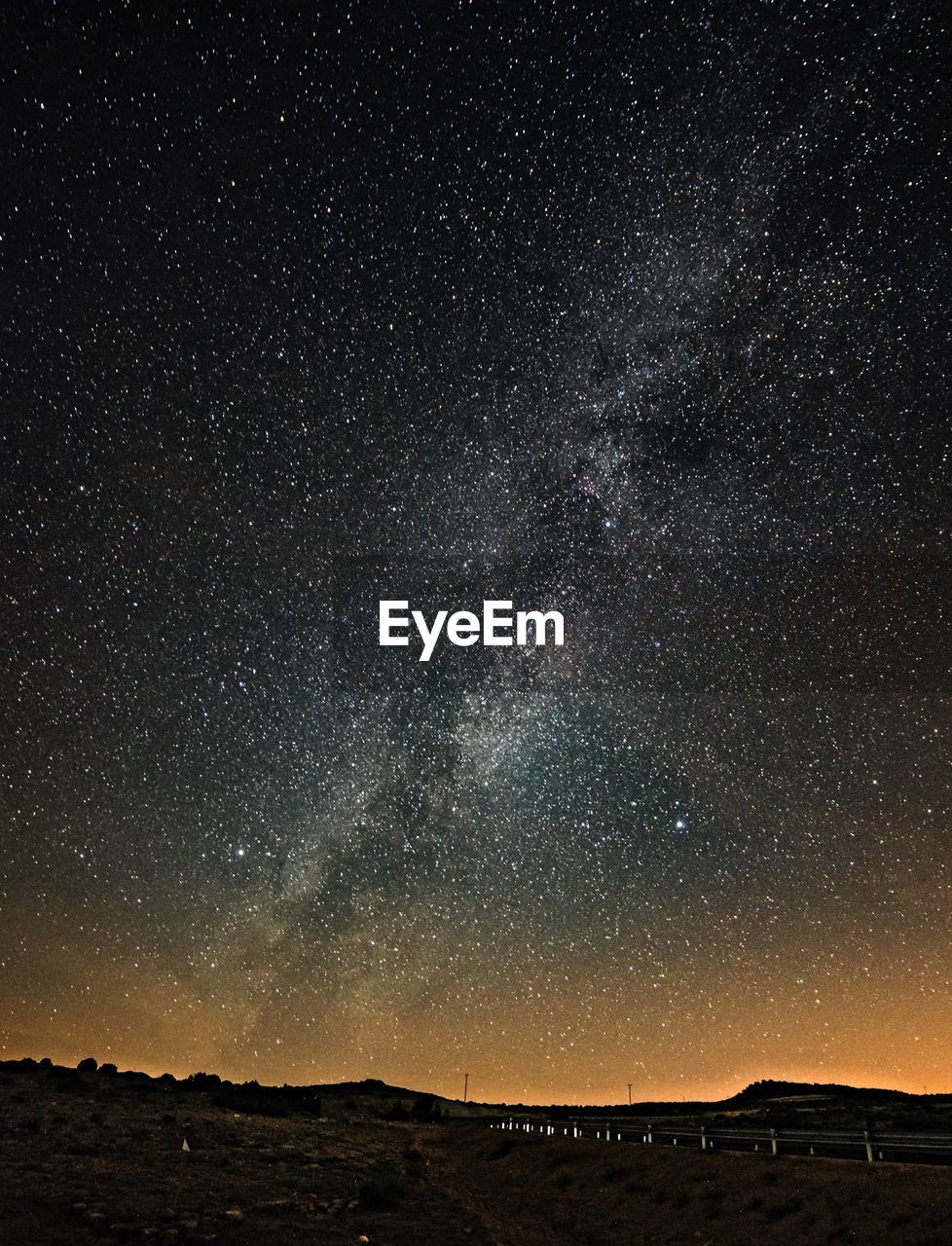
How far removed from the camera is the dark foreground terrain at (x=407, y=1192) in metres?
13.1

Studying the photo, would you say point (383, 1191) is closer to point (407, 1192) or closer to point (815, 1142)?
point (407, 1192)

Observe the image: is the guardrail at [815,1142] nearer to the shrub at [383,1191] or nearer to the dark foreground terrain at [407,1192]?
the dark foreground terrain at [407,1192]

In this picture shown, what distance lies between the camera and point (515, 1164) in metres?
24.4

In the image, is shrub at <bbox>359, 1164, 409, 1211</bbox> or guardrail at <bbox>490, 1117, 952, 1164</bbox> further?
shrub at <bbox>359, 1164, 409, 1211</bbox>

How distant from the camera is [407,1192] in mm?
18266

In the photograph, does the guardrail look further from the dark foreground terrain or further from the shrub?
the shrub

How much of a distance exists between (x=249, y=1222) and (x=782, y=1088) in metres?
83.9

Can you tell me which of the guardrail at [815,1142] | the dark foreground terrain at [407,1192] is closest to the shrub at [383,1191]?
the dark foreground terrain at [407,1192]

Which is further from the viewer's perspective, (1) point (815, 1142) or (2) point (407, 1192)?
(2) point (407, 1192)

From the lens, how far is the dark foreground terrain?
13.1 metres

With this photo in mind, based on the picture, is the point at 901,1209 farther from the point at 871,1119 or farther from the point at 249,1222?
the point at 871,1119

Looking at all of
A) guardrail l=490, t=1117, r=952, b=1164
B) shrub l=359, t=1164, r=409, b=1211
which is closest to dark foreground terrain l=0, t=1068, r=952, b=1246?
shrub l=359, t=1164, r=409, b=1211

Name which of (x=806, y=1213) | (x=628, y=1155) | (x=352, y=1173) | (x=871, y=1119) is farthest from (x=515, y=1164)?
(x=871, y=1119)

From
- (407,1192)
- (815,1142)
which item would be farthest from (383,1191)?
(815,1142)
